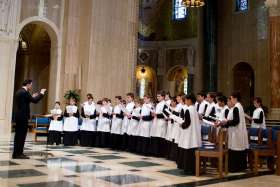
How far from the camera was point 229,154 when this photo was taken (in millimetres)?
7684

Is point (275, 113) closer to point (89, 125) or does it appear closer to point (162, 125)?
point (162, 125)

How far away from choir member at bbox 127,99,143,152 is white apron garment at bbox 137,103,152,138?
0.61 feet

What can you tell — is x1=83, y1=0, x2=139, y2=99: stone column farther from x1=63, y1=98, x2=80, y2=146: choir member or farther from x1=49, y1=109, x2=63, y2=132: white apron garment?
x1=49, y1=109, x2=63, y2=132: white apron garment

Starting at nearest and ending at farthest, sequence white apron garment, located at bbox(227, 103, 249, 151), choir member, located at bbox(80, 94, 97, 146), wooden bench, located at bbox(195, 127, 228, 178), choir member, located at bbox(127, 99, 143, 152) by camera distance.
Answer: wooden bench, located at bbox(195, 127, 228, 178) < white apron garment, located at bbox(227, 103, 249, 151) < choir member, located at bbox(127, 99, 143, 152) < choir member, located at bbox(80, 94, 97, 146)

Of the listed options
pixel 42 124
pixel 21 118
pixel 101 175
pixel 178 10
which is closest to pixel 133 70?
pixel 42 124

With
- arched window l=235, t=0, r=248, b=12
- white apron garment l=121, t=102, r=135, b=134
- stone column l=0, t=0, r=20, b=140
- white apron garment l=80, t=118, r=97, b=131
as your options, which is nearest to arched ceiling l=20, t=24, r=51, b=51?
stone column l=0, t=0, r=20, b=140

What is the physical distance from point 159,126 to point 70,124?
12.1ft

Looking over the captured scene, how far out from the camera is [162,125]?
32.4 ft

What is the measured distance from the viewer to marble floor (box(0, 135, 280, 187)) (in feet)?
18.5

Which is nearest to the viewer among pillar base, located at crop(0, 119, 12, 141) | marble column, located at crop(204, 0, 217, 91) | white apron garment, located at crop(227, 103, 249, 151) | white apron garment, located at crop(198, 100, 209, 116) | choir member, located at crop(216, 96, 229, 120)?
white apron garment, located at crop(227, 103, 249, 151)

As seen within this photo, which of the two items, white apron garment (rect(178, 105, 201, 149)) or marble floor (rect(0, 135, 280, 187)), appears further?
white apron garment (rect(178, 105, 201, 149))

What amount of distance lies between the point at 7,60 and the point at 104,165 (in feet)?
31.2

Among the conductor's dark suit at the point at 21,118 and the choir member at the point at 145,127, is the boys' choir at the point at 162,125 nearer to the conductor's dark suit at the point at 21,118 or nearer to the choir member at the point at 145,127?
the choir member at the point at 145,127

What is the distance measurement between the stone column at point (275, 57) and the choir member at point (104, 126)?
6813 millimetres
